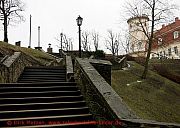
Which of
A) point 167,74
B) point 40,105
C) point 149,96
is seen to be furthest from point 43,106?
point 167,74

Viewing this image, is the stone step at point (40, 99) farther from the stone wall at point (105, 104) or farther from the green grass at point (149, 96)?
the green grass at point (149, 96)

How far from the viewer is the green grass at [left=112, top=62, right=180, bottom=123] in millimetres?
17222

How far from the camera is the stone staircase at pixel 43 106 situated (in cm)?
675

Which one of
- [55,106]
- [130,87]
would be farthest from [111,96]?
[130,87]

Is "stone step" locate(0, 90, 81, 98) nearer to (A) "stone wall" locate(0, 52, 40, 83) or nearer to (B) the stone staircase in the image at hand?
(B) the stone staircase

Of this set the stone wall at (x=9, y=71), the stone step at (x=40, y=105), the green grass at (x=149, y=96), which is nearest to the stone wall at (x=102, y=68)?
the stone step at (x=40, y=105)

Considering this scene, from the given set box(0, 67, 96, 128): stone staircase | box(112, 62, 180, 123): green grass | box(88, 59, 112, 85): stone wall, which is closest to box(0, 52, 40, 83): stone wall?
box(0, 67, 96, 128): stone staircase

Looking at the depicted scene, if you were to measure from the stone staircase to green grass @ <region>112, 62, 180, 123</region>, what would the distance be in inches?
305

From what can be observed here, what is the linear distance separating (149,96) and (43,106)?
15395mm

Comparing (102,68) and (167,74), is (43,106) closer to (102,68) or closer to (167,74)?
(102,68)

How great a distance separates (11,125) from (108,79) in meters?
3.77

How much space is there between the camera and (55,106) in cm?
764

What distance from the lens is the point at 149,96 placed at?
71.5 ft

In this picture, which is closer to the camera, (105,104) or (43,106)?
(105,104)
